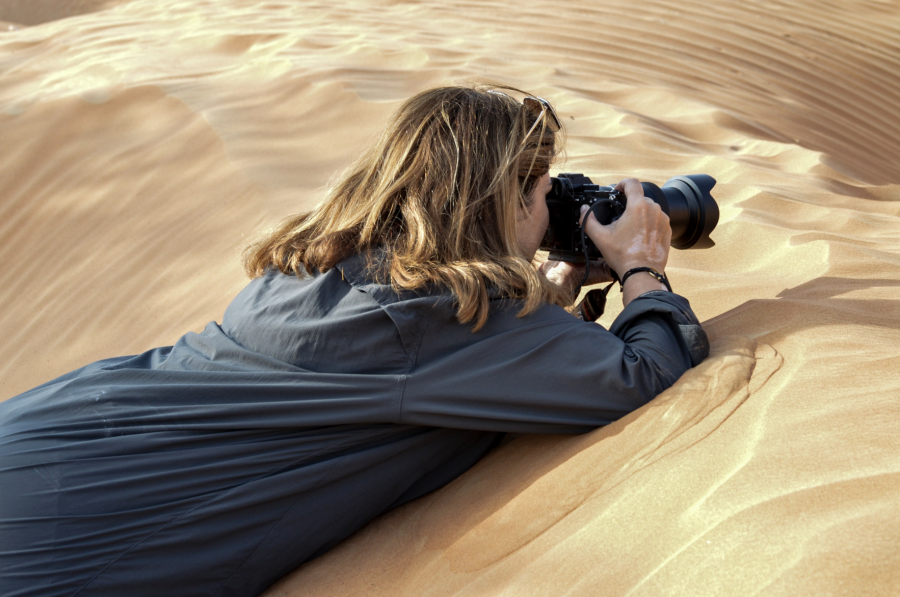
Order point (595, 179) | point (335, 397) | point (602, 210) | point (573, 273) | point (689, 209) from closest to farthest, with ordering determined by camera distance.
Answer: point (335, 397) < point (602, 210) < point (689, 209) < point (573, 273) < point (595, 179)

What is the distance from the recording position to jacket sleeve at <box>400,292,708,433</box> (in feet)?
5.08

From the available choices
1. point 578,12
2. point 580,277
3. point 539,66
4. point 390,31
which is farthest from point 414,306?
point 578,12

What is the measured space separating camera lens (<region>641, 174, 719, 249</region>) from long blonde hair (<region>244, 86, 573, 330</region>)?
401 mm

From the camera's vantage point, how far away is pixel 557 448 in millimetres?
1655

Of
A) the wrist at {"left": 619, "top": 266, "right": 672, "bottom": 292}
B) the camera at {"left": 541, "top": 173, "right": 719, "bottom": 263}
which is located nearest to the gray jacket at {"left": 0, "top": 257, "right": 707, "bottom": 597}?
the wrist at {"left": 619, "top": 266, "right": 672, "bottom": 292}

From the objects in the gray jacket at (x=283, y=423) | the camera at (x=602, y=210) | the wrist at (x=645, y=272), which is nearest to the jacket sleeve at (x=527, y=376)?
the gray jacket at (x=283, y=423)

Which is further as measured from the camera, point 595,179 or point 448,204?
point 595,179

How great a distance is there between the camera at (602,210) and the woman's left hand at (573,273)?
0.31 ft

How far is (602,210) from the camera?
1974mm

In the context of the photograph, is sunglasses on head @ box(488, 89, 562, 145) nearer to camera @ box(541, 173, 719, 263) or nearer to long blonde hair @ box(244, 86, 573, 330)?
long blonde hair @ box(244, 86, 573, 330)

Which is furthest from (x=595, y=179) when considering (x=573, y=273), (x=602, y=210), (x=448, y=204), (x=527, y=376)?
(x=527, y=376)

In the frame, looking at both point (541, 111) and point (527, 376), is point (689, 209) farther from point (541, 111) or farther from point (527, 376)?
point (527, 376)

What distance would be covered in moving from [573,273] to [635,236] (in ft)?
1.03

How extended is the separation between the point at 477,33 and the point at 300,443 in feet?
18.1
